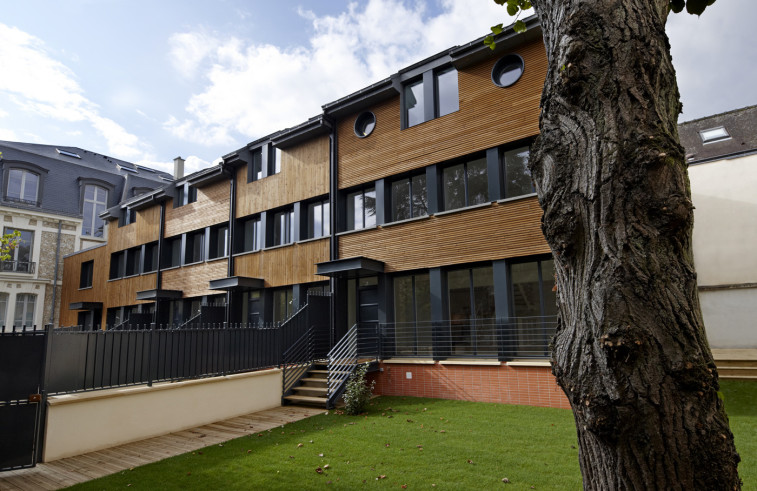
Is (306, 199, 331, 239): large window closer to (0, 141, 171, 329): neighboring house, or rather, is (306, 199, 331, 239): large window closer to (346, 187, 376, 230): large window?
(346, 187, 376, 230): large window

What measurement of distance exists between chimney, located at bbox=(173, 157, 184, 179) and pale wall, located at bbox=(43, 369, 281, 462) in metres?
18.5

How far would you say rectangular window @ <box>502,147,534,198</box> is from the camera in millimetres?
11438

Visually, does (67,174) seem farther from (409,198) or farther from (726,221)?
(726,221)

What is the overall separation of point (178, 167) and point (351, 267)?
17655mm

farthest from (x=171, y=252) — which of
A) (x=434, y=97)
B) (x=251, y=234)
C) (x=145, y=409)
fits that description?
(x=434, y=97)

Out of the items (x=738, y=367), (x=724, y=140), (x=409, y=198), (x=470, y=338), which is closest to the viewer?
(x=738, y=367)

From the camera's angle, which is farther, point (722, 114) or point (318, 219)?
point (722, 114)

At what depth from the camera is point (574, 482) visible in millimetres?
5129

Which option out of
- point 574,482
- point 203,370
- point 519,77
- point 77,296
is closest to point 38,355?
point 203,370

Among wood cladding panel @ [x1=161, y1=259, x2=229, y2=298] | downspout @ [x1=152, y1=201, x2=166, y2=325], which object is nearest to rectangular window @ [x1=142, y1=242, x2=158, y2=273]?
downspout @ [x1=152, y1=201, x2=166, y2=325]

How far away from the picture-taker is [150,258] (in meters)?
22.6

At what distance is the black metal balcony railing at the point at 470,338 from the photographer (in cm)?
1066

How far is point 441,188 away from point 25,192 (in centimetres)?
2740

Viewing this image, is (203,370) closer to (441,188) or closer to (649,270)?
(441,188)
